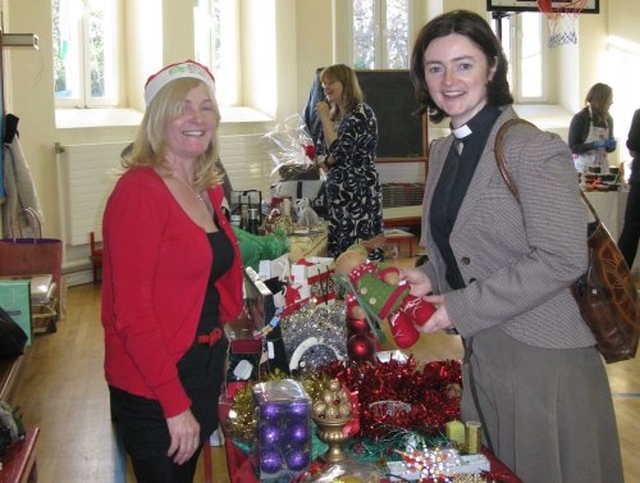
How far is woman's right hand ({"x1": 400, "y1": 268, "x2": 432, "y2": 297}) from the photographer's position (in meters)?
1.82

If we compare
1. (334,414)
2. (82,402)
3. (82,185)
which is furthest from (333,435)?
(82,185)

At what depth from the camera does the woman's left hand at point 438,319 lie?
1664 millimetres

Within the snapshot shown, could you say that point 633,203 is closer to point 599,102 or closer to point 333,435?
point 599,102

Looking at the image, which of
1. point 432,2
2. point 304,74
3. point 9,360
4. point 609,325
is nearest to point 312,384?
point 609,325

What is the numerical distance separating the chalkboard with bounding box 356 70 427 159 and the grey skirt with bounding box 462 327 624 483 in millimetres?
6715

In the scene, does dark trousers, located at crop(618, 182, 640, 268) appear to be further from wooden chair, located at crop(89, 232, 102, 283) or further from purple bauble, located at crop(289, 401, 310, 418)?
purple bauble, located at crop(289, 401, 310, 418)

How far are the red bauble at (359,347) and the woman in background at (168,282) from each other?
1098 mm

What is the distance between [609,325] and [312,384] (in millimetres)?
695

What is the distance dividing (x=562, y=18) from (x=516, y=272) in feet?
28.2

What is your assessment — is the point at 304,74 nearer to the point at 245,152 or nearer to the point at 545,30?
the point at 245,152

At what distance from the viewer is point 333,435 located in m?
1.67

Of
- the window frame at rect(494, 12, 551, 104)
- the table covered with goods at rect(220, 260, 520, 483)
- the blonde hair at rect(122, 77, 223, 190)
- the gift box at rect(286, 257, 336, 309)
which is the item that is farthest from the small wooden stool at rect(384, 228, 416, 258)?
the blonde hair at rect(122, 77, 223, 190)

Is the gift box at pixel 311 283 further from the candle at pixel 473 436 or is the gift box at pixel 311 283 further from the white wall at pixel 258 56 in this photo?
the white wall at pixel 258 56

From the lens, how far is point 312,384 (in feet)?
6.51
